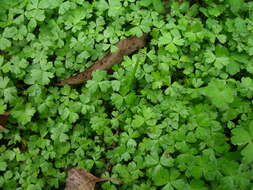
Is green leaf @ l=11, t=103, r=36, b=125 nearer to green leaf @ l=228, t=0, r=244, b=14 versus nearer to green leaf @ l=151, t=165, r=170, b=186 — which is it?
green leaf @ l=151, t=165, r=170, b=186

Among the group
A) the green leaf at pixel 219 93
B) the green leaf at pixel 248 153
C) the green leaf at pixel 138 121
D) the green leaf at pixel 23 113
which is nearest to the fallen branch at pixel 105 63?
the green leaf at pixel 23 113

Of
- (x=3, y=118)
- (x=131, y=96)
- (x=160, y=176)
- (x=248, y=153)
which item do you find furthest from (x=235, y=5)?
(x=3, y=118)

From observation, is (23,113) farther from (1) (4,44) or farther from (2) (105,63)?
(2) (105,63)

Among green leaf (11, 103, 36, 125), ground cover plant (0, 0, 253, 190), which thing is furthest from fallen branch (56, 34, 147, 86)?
green leaf (11, 103, 36, 125)

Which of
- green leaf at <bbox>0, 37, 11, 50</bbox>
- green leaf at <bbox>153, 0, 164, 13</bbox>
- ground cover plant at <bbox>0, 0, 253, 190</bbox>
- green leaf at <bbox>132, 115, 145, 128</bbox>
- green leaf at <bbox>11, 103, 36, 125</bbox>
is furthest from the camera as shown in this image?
green leaf at <bbox>153, 0, 164, 13</bbox>

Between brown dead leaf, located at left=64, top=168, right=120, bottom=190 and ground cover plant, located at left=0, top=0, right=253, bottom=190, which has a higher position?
ground cover plant, located at left=0, top=0, right=253, bottom=190

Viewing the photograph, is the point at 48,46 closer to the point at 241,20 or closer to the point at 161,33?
the point at 161,33
